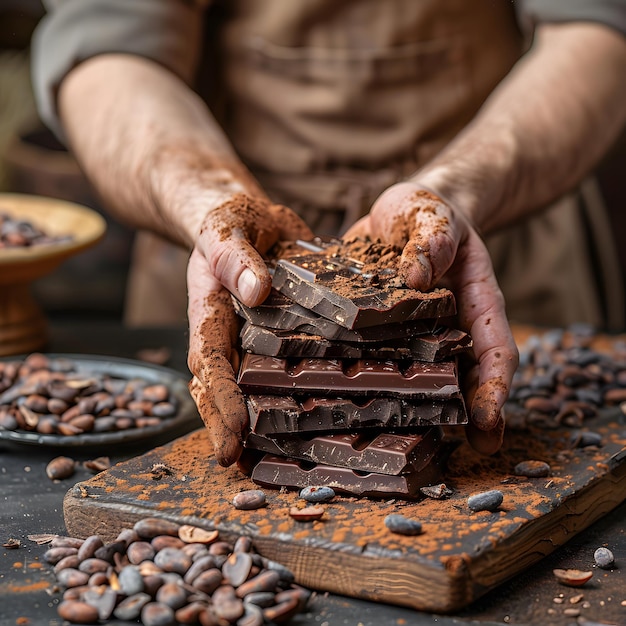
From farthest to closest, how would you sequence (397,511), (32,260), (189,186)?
(32,260)
(189,186)
(397,511)

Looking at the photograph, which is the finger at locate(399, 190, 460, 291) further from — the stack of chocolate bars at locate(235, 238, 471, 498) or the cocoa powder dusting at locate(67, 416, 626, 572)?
the cocoa powder dusting at locate(67, 416, 626, 572)

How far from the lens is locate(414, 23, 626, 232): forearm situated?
2436 mm

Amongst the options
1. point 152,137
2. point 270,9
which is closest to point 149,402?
point 152,137

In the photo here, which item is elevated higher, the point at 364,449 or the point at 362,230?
the point at 362,230

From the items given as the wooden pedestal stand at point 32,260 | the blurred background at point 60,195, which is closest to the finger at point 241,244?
the wooden pedestal stand at point 32,260

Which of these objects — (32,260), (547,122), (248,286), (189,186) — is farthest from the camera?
(547,122)

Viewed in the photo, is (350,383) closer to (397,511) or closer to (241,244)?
(397,511)

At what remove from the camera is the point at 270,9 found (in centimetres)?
270

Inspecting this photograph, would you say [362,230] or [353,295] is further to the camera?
[362,230]

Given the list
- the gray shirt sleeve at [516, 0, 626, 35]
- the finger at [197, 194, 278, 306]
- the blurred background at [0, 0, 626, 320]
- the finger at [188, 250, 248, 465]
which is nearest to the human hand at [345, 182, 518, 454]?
the finger at [197, 194, 278, 306]

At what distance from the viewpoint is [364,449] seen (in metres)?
1.60

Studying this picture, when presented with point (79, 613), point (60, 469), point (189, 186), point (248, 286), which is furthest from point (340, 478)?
point (189, 186)

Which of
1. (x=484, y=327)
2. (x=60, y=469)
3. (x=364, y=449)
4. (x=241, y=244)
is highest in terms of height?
(x=241, y=244)

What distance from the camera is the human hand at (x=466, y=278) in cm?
172
